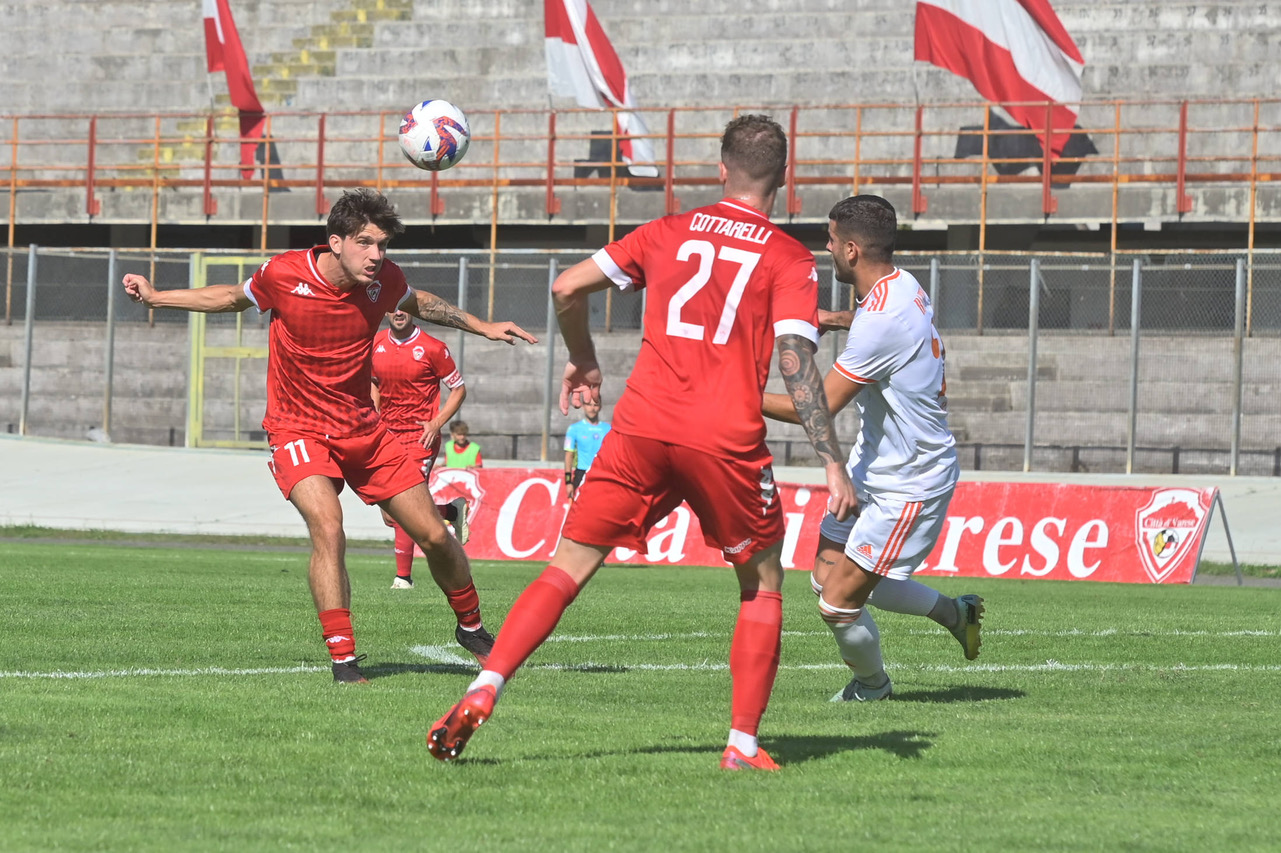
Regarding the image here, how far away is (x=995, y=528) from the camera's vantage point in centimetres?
1819

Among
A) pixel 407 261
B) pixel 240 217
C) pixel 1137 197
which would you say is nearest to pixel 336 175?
pixel 240 217

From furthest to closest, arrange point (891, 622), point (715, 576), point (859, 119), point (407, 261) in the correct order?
point (859, 119) < point (407, 261) < point (715, 576) < point (891, 622)

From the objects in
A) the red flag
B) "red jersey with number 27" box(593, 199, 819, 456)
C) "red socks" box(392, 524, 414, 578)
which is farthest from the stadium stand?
"red jersey with number 27" box(593, 199, 819, 456)

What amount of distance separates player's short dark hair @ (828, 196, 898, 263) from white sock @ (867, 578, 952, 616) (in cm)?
150

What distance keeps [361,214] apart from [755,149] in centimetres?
283

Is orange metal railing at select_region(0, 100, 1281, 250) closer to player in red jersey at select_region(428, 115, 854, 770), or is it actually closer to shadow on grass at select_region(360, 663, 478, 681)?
shadow on grass at select_region(360, 663, 478, 681)

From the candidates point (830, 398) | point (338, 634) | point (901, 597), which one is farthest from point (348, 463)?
point (901, 597)

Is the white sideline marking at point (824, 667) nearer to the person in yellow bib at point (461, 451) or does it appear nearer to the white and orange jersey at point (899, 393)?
the white and orange jersey at point (899, 393)

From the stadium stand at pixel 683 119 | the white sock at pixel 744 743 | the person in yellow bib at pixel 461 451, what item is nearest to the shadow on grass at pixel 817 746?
the white sock at pixel 744 743

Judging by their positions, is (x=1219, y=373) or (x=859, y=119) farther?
(x=859, y=119)

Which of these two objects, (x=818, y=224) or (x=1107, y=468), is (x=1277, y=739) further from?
(x=818, y=224)

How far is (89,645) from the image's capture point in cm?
855

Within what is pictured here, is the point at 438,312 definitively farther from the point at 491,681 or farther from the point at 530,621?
the point at 491,681

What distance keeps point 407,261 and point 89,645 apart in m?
18.6
